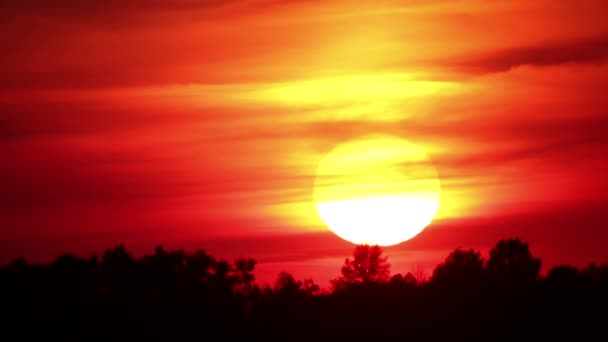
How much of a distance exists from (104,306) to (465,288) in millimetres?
15430

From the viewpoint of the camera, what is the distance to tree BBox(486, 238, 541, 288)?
63.0 m

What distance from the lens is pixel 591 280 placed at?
63.1m

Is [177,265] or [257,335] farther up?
[177,265]

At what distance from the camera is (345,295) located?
62531mm

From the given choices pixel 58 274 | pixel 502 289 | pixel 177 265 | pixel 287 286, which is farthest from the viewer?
pixel 177 265

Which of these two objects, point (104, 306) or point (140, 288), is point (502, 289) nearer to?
point (104, 306)

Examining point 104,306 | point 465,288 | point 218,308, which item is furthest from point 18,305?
point 465,288

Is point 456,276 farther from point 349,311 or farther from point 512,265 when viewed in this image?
point 512,265

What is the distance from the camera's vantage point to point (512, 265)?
86.3 m

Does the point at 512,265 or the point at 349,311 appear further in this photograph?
the point at 512,265

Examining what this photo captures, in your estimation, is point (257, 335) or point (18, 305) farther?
point (18, 305)

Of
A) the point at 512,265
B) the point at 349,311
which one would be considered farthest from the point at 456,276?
the point at 512,265

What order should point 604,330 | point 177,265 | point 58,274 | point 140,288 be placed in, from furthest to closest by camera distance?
point 177,265
point 140,288
point 58,274
point 604,330

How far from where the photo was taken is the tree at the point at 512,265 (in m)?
63.0
